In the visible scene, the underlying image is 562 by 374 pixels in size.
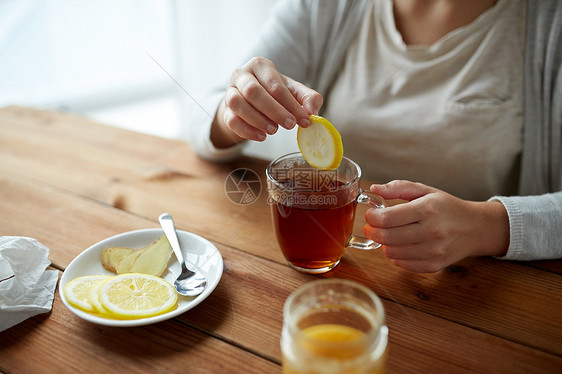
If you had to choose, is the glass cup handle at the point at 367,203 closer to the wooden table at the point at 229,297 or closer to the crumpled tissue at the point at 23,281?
the wooden table at the point at 229,297

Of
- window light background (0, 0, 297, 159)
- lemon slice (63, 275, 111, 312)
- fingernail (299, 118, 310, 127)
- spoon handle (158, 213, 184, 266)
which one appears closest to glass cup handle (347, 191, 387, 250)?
fingernail (299, 118, 310, 127)

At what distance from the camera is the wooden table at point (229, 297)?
1.84 ft

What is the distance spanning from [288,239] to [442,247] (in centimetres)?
23

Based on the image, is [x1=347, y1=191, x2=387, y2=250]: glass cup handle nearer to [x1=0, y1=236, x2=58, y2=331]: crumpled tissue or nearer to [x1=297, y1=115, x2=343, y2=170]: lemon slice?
[x1=297, y1=115, x2=343, y2=170]: lemon slice

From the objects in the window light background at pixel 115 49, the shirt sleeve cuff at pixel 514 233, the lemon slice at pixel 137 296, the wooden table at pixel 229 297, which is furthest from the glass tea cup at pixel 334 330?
the window light background at pixel 115 49

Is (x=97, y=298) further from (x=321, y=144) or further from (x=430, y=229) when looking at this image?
(x=430, y=229)

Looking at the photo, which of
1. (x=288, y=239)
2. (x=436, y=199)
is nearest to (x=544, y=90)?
(x=436, y=199)

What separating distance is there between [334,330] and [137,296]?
0.28 m

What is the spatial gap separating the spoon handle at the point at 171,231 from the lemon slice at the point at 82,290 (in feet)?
0.35

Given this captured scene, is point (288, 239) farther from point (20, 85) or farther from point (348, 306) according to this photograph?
point (20, 85)

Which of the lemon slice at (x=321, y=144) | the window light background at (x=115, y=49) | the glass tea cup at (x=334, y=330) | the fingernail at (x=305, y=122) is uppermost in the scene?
the fingernail at (x=305, y=122)

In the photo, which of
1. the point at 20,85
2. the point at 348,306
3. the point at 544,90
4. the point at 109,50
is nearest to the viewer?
the point at 348,306

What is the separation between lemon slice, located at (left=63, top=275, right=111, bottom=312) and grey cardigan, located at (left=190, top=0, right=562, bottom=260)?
444mm

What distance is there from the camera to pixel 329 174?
2.40 ft
